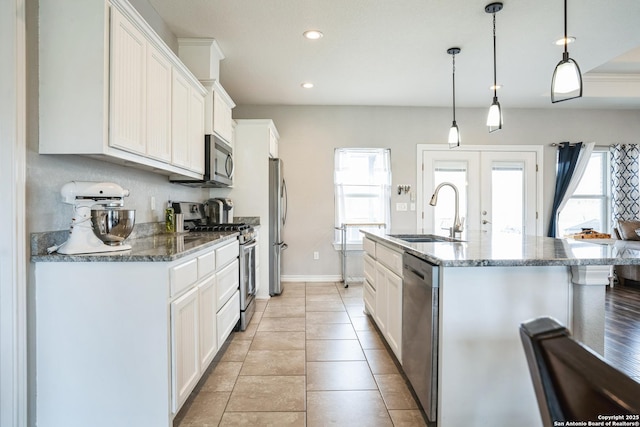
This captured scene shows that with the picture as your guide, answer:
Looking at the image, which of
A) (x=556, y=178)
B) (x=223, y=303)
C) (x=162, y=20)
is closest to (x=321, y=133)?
(x=162, y=20)

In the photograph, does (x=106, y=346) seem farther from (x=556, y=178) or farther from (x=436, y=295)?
(x=556, y=178)

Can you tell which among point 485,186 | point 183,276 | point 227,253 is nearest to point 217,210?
point 227,253

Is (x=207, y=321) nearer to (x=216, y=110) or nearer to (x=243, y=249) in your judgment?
(x=243, y=249)

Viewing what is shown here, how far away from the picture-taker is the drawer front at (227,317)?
2312 millimetres

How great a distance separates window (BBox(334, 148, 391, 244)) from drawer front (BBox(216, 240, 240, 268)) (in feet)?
7.86

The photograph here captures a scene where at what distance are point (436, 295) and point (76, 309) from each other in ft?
5.40

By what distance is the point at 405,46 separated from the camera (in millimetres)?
3145

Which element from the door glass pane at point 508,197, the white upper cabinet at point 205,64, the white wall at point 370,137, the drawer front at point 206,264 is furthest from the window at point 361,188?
the drawer front at point 206,264

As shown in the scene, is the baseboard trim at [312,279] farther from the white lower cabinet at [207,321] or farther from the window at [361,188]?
the white lower cabinet at [207,321]

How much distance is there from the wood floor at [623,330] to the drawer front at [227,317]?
2.27 meters

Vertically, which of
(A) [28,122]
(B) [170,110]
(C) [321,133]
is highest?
(C) [321,133]

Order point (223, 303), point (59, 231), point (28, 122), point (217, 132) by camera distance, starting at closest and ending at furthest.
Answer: point (28, 122) < point (59, 231) < point (223, 303) < point (217, 132)

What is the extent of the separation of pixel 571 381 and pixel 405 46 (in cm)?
327

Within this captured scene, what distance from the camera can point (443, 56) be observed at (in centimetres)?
336
